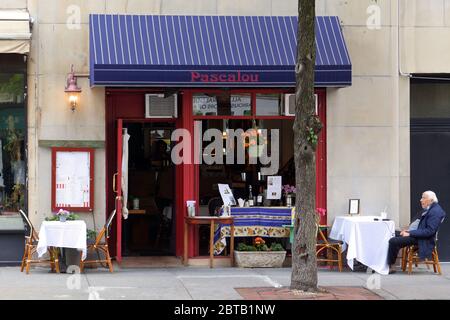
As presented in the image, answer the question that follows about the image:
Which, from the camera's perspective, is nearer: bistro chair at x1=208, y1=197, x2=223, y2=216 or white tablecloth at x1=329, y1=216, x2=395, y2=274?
white tablecloth at x1=329, y1=216, x2=395, y2=274

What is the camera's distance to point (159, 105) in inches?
561

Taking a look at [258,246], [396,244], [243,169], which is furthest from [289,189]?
[396,244]

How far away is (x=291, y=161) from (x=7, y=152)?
16.0 feet

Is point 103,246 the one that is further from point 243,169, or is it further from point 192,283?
point 243,169

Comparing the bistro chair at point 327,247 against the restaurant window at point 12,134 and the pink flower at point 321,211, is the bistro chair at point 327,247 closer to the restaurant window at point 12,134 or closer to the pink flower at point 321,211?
the pink flower at point 321,211

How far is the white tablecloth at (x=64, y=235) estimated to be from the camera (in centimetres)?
1271

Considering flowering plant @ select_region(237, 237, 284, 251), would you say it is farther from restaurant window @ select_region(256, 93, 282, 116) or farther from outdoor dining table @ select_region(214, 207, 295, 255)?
restaurant window @ select_region(256, 93, 282, 116)

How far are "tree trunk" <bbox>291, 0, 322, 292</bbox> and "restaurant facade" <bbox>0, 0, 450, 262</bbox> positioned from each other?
94.7 inches

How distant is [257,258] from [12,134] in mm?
4598

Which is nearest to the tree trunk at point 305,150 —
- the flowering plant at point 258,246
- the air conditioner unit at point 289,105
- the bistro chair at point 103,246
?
the flowering plant at point 258,246

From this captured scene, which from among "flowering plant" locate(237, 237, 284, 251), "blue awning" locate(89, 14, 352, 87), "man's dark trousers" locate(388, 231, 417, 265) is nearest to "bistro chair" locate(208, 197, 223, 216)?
"flowering plant" locate(237, 237, 284, 251)

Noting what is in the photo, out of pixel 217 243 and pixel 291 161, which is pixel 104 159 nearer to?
A: pixel 217 243

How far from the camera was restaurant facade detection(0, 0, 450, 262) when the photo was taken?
13359mm

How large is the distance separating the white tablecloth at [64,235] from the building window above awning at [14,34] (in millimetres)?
2782
